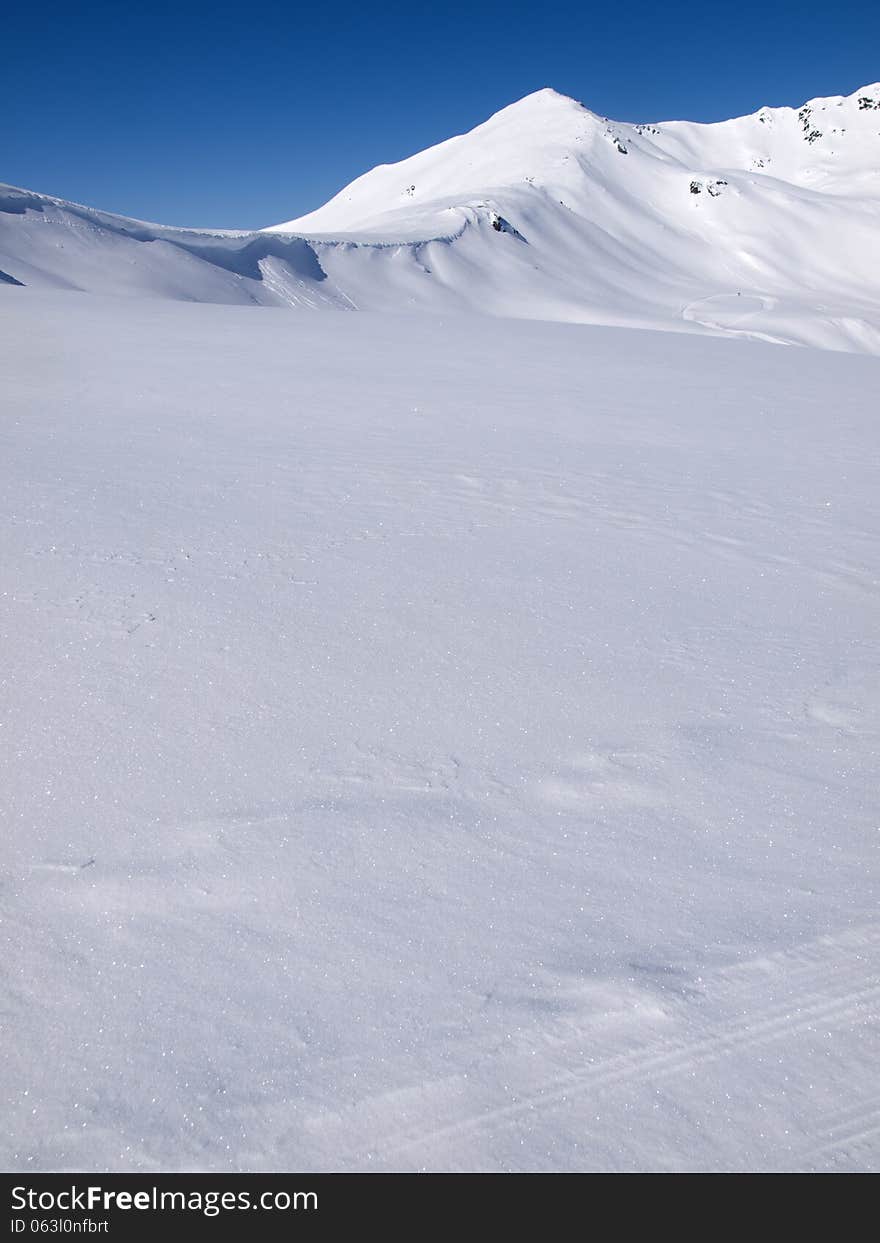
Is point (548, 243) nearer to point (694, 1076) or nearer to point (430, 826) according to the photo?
point (430, 826)

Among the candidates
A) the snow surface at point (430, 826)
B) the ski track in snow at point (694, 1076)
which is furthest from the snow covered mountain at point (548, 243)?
the ski track in snow at point (694, 1076)

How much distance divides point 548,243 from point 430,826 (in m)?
34.6

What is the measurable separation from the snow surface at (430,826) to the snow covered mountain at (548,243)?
17.0 metres

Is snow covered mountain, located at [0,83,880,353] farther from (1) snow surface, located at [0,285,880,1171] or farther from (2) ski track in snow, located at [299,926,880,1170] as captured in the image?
(2) ski track in snow, located at [299,926,880,1170]

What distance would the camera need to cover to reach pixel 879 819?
1.75 metres

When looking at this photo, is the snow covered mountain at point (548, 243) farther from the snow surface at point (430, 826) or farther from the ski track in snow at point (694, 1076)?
the ski track in snow at point (694, 1076)

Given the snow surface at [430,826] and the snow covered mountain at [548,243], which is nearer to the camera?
the snow surface at [430,826]

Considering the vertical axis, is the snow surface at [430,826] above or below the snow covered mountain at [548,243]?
below

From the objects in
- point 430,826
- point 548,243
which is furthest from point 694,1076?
point 548,243

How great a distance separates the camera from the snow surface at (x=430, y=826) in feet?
3.84

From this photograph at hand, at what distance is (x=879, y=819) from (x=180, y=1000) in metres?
1.47
